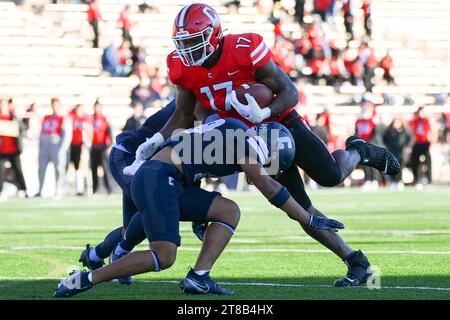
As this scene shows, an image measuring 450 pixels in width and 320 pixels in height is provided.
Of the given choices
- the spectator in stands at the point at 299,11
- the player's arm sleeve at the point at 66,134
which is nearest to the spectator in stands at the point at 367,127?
the spectator in stands at the point at 299,11

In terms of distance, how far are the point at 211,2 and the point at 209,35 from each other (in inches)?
842

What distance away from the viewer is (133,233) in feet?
22.1

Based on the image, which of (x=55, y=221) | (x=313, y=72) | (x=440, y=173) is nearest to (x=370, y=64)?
(x=313, y=72)

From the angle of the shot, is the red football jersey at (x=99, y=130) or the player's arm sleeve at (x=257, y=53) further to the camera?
the red football jersey at (x=99, y=130)

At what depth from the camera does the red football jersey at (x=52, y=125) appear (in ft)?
63.7

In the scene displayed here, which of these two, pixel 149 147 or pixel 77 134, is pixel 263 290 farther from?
pixel 77 134

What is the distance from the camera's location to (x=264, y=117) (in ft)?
22.0

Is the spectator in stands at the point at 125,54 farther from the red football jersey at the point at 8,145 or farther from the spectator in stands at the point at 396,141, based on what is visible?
the spectator in stands at the point at 396,141

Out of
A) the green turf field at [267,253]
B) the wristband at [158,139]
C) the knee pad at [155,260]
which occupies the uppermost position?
the wristband at [158,139]

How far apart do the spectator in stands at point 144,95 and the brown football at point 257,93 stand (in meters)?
15.5

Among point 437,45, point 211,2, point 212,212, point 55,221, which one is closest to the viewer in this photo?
point 212,212

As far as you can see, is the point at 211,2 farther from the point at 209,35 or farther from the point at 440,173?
the point at 209,35

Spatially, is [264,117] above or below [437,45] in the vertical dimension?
above

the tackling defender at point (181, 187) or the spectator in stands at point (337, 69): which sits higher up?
the tackling defender at point (181, 187)
